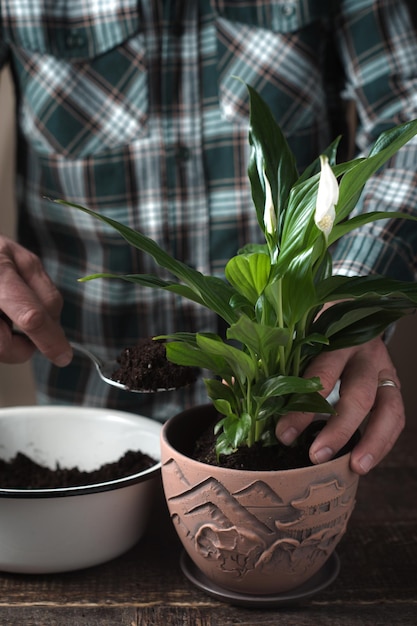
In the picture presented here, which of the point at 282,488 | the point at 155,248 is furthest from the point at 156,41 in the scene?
the point at 282,488

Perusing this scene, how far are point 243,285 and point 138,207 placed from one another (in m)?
0.60

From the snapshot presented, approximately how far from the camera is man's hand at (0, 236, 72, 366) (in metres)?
0.85

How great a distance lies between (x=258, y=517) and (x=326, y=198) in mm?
289

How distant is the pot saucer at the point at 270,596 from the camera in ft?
2.38

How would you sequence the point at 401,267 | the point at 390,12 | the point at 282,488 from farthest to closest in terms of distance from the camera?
the point at 390,12, the point at 401,267, the point at 282,488

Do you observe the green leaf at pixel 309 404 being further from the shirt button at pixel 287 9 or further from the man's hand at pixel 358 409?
the shirt button at pixel 287 9

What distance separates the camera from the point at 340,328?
0.71 m

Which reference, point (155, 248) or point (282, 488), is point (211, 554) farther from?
point (155, 248)

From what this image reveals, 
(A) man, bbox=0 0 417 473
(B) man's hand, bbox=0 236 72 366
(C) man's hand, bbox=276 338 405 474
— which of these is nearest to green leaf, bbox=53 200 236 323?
(C) man's hand, bbox=276 338 405 474

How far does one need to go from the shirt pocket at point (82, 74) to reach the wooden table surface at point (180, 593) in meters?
0.63

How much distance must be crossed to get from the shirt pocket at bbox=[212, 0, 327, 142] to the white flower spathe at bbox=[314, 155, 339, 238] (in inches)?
26.0

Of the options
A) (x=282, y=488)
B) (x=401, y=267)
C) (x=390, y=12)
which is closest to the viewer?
(x=282, y=488)

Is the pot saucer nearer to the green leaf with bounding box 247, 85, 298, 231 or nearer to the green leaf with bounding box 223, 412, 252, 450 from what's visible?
the green leaf with bounding box 223, 412, 252, 450

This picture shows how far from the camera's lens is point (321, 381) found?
2.39 ft
